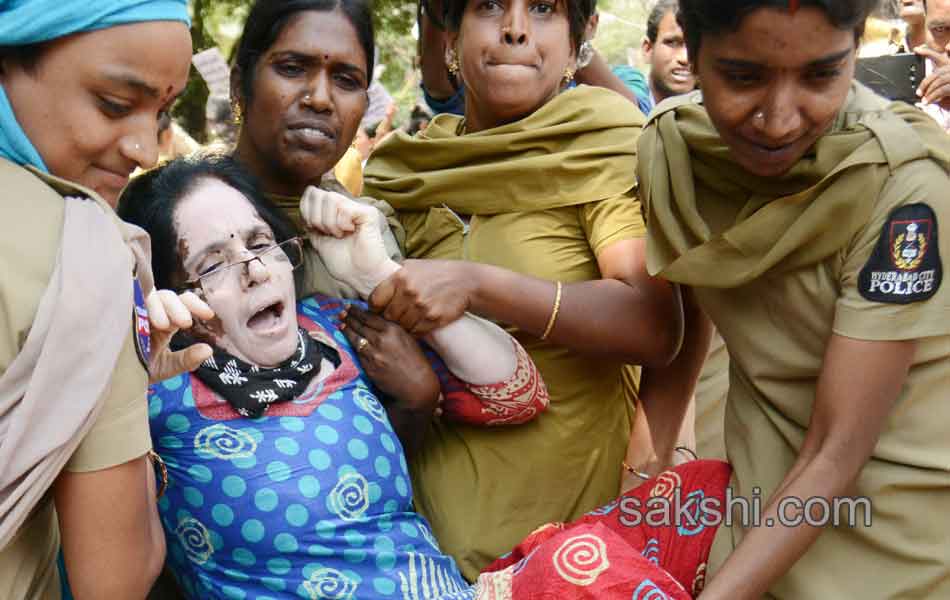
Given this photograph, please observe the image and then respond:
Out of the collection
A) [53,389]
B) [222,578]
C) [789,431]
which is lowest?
[222,578]

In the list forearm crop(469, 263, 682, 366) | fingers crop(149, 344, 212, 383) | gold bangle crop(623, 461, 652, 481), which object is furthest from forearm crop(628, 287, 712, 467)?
fingers crop(149, 344, 212, 383)

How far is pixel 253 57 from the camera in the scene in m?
2.91

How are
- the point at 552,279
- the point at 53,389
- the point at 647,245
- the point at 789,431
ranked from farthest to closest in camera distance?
the point at 552,279 < the point at 647,245 < the point at 789,431 < the point at 53,389

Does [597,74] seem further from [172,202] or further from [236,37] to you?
[236,37]

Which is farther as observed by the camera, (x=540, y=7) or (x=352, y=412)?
(x=540, y=7)

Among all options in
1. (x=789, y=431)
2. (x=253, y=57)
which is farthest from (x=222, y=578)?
(x=253, y=57)

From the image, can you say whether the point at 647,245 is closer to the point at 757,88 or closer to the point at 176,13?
the point at 757,88

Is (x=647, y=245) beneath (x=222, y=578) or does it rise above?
above

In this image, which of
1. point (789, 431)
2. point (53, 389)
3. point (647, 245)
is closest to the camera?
point (53, 389)

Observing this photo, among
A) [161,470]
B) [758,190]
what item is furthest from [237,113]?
[758,190]

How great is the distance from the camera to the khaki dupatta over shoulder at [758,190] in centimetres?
207

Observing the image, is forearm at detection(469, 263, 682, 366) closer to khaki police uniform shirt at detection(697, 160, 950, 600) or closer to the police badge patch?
khaki police uniform shirt at detection(697, 160, 950, 600)

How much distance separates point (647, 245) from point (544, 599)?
83 centimetres

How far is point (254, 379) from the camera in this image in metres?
2.29
